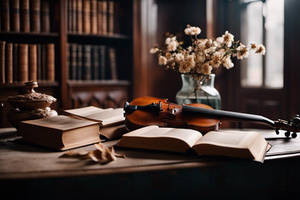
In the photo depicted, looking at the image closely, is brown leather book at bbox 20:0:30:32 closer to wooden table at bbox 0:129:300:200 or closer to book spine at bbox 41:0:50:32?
book spine at bbox 41:0:50:32

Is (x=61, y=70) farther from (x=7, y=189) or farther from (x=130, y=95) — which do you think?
(x=7, y=189)

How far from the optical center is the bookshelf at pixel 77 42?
2473 millimetres

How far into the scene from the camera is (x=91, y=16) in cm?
271

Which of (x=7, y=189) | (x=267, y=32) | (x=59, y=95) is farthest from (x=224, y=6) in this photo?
(x=7, y=189)

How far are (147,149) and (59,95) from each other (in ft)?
6.04

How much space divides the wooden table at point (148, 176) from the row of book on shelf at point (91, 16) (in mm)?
1861

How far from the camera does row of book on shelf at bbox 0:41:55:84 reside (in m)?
2.42

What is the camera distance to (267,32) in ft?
8.86

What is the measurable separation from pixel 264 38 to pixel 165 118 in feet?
6.13

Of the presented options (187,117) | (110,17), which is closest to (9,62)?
(110,17)

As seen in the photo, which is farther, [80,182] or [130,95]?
[130,95]

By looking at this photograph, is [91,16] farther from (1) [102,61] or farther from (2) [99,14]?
(1) [102,61]

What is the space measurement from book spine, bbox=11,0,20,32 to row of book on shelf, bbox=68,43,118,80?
17.1 inches

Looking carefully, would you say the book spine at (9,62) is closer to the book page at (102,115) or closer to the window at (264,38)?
the book page at (102,115)
